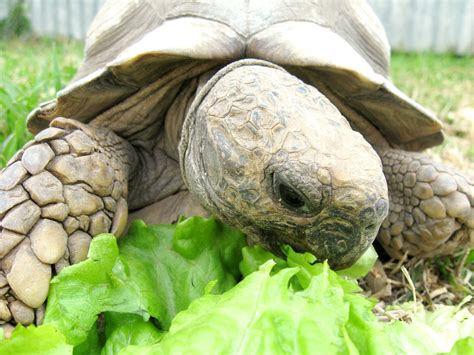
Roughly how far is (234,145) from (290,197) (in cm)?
21

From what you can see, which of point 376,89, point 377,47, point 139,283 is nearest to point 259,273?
point 139,283

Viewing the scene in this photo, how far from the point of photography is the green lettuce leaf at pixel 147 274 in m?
1.58

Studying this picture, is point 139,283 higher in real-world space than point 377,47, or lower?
lower

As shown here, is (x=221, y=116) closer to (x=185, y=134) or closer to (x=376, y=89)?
(x=185, y=134)

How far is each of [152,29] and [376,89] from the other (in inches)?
35.3

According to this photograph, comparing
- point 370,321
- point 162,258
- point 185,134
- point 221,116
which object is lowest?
point 162,258

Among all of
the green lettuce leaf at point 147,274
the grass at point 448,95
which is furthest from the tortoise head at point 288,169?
the grass at point 448,95

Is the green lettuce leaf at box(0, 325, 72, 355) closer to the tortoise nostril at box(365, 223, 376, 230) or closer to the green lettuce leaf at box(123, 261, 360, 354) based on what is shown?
the green lettuce leaf at box(123, 261, 360, 354)

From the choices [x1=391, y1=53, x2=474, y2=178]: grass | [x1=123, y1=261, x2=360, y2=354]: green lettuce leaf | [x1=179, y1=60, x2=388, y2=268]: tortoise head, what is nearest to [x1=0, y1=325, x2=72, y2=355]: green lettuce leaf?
[x1=123, y1=261, x2=360, y2=354]: green lettuce leaf

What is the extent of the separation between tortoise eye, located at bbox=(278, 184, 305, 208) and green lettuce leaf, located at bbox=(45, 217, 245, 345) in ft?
0.91

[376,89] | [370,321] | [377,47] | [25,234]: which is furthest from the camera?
[377,47]

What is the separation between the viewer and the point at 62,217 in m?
1.81

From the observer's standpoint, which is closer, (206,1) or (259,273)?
(259,273)

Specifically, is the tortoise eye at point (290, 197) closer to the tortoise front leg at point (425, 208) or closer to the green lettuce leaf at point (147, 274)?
the green lettuce leaf at point (147, 274)
